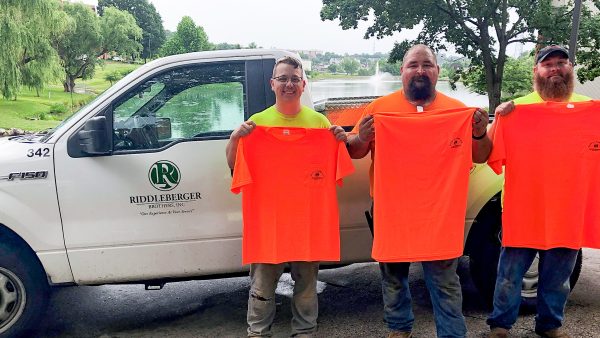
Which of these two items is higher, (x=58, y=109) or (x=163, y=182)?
(x=163, y=182)

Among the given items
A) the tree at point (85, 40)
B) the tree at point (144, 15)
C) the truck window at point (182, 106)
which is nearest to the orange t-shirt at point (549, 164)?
the truck window at point (182, 106)

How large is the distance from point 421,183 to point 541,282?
3.86 feet

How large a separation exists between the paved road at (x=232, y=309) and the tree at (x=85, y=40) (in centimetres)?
5090

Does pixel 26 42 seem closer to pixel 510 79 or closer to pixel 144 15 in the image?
pixel 510 79

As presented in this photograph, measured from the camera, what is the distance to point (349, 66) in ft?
23.8

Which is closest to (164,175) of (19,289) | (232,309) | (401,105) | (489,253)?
(19,289)

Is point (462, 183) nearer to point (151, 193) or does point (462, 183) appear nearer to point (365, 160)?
point (365, 160)

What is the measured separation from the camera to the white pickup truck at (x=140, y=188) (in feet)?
11.6

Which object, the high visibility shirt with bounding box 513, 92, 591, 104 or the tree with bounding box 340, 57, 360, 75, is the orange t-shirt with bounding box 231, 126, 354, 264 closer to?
the high visibility shirt with bounding box 513, 92, 591, 104

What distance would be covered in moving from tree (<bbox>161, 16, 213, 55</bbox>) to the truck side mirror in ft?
170

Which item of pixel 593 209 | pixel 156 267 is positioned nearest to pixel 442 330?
pixel 593 209

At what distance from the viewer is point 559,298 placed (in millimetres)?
3494

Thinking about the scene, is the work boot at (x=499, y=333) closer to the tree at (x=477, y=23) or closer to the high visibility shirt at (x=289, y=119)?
the high visibility shirt at (x=289, y=119)

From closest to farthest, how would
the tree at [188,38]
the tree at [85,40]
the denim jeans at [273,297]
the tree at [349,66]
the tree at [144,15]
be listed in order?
the denim jeans at [273,297] < the tree at [349,66] < the tree at [85,40] < the tree at [188,38] < the tree at [144,15]
